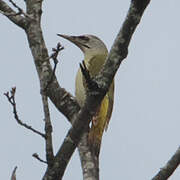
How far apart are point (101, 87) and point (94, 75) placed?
3.98 m

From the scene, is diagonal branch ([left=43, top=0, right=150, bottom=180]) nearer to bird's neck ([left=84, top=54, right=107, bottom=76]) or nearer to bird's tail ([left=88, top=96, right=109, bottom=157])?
bird's tail ([left=88, top=96, right=109, bottom=157])

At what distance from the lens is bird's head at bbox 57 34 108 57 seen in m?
9.37

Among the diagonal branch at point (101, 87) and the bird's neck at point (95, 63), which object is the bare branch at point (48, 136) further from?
the bird's neck at point (95, 63)

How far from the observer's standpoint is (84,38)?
9.53 metres

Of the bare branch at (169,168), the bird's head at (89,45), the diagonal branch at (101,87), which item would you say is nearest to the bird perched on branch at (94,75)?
the bird's head at (89,45)

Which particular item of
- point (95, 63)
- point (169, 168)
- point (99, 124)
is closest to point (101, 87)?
point (169, 168)

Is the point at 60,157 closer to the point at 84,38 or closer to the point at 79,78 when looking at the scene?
the point at 79,78

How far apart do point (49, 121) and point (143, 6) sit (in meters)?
1.10

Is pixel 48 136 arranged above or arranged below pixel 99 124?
below

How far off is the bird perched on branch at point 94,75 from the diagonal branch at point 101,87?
1257mm

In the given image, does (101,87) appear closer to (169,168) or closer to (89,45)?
(169,168)

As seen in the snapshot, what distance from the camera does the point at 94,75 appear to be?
8.22m

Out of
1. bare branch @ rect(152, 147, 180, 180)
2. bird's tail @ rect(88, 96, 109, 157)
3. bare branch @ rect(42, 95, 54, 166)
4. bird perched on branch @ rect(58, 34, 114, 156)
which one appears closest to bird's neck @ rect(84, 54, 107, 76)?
bird perched on branch @ rect(58, 34, 114, 156)

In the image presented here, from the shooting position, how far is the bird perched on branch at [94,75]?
23.6 ft
